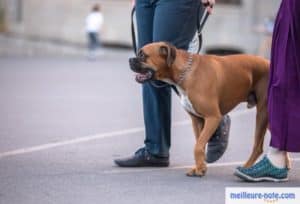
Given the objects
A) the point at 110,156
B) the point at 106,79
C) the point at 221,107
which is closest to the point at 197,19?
the point at 221,107

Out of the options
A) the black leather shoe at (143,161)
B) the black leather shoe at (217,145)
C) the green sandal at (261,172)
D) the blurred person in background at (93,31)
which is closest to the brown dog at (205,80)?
the black leather shoe at (217,145)

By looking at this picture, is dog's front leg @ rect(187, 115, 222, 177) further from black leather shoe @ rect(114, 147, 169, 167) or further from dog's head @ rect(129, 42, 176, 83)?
black leather shoe @ rect(114, 147, 169, 167)

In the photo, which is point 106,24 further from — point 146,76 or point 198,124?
point 146,76

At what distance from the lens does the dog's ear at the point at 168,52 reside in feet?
24.9

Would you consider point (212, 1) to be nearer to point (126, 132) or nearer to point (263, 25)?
point (126, 132)

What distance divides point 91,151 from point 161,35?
172 centimetres

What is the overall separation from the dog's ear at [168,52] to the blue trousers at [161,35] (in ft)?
1.36

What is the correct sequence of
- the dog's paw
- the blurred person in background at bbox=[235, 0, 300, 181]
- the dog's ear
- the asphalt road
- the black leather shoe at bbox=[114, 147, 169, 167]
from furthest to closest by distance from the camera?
the black leather shoe at bbox=[114, 147, 169, 167], the dog's paw, the dog's ear, the blurred person in background at bbox=[235, 0, 300, 181], the asphalt road

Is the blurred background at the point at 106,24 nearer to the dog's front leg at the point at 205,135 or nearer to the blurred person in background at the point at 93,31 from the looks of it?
the blurred person in background at the point at 93,31

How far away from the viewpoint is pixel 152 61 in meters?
7.65

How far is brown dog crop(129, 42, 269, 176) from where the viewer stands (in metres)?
7.62

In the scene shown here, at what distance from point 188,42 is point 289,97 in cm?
122

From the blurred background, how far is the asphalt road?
17209mm

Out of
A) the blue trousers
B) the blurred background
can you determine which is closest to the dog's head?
the blue trousers
